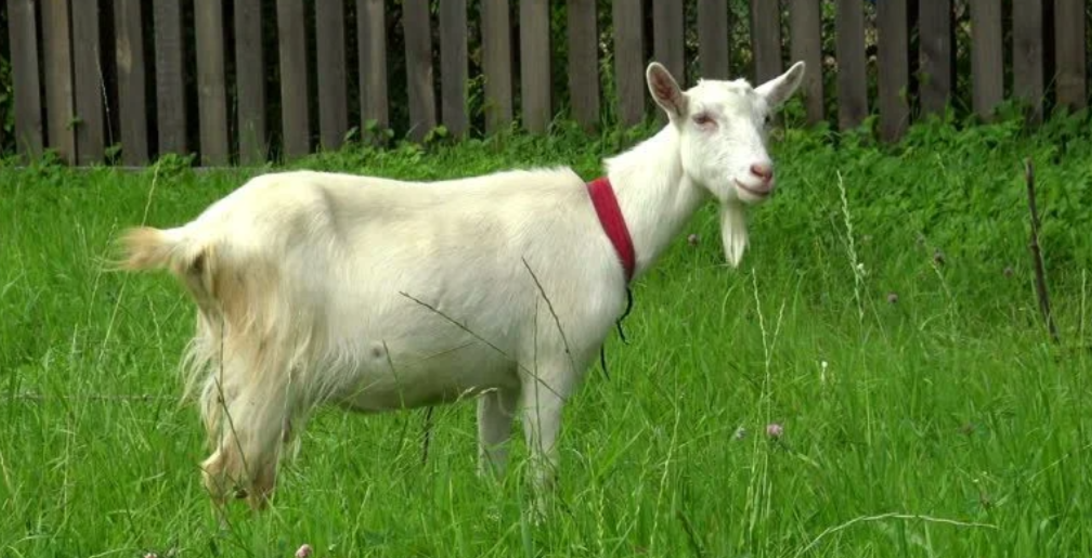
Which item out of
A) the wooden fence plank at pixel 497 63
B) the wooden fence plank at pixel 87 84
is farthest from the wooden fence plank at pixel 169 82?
the wooden fence plank at pixel 497 63

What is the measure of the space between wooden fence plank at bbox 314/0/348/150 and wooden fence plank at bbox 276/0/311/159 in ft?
0.28

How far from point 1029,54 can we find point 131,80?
4.76 meters

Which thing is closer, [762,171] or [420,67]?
[762,171]

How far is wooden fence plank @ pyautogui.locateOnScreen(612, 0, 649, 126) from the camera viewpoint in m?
10.1

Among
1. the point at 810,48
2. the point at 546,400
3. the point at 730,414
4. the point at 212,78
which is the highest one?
the point at 810,48

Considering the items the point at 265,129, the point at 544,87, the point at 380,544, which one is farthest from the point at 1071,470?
the point at 265,129

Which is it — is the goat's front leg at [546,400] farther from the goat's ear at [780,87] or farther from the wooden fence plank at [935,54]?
the wooden fence plank at [935,54]

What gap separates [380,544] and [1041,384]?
192 centimetres

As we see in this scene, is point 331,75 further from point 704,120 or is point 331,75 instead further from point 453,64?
point 704,120

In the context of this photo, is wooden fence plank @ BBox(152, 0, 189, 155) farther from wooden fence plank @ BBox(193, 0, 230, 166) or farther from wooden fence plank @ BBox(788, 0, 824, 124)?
wooden fence plank @ BBox(788, 0, 824, 124)

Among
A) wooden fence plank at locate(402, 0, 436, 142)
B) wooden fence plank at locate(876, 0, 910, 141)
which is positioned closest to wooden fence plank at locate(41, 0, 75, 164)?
wooden fence plank at locate(402, 0, 436, 142)

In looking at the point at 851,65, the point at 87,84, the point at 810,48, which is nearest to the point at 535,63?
the point at 810,48

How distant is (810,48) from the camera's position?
988 centimetres

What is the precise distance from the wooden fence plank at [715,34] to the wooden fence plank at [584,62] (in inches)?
21.3
